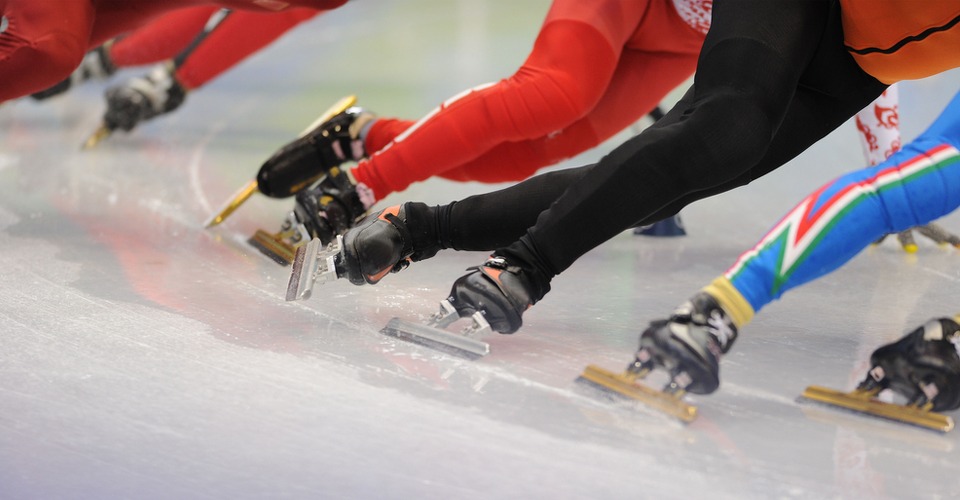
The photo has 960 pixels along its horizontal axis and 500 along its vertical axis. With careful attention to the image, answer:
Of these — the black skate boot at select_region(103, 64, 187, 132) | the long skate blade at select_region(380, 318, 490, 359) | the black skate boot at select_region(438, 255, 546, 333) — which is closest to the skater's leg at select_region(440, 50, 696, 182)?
the long skate blade at select_region(380, 318, 490, 359)

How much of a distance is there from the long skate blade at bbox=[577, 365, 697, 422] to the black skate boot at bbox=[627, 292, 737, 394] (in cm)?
2

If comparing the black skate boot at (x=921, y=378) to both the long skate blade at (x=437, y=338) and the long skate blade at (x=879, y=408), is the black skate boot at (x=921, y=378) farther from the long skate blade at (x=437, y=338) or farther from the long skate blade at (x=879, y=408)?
the long skate blade at (x=437, y=338)

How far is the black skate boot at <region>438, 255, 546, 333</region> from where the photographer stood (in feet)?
4.91

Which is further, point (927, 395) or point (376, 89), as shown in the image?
point (376, 89)

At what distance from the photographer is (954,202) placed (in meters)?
1.44

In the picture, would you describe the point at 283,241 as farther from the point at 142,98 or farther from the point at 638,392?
the point at 142,98

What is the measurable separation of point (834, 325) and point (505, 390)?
2.11 ft

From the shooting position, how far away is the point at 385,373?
1.48 metres

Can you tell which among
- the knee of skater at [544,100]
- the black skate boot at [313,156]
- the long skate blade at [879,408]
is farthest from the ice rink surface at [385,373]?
the knee of skater at [544,100]

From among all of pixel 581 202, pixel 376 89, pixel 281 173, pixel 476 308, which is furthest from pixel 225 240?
pixel 376 89

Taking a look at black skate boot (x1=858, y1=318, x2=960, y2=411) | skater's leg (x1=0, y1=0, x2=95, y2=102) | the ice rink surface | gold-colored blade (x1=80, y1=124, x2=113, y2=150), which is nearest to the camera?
the ice rink surface

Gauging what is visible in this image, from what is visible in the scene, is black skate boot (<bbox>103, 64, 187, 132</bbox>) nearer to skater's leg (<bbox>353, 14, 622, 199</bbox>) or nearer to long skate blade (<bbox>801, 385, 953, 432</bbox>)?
skater's leg (<bbox>353, 14, 622, 199</bbox>)

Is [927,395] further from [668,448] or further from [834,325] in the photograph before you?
[834,325]


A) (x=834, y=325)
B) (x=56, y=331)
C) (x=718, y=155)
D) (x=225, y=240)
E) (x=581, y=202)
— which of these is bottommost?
(x=225, y=240)
